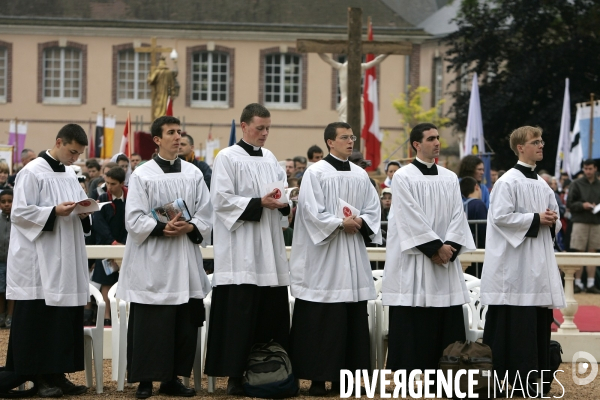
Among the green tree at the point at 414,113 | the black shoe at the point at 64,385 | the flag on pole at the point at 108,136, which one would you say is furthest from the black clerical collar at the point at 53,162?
Answer: the green tree at the point at 414,113

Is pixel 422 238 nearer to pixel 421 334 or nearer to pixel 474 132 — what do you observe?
pixel 421 334

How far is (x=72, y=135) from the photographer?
872 cm

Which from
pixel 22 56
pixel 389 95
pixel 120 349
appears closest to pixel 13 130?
pixel 22 56

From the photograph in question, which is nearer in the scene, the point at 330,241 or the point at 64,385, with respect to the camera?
the point at 64,385

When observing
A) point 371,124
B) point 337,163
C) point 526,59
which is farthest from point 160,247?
point 526,59

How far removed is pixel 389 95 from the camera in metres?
45.6

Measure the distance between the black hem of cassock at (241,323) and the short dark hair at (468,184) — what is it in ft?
11.8

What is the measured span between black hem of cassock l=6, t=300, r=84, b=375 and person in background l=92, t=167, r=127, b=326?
127 inches

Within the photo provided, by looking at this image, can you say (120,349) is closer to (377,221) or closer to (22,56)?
(377,221)

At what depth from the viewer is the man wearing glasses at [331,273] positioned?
873cm

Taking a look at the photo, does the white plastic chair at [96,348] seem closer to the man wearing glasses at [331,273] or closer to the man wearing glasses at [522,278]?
the man wearing glasses at [331,273]

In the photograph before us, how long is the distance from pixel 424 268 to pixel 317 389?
124cm

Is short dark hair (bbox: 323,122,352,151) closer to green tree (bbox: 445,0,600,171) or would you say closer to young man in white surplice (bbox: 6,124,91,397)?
young man in white surplice (bbox: 6,124,91,397)

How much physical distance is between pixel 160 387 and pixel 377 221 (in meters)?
2.10
